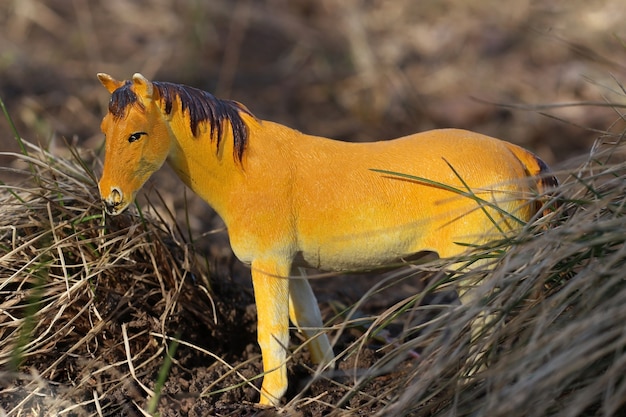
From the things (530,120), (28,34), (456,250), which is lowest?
(530,120)

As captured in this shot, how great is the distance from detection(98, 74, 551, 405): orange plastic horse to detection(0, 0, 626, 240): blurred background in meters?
2.20

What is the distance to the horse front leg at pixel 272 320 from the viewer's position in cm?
217

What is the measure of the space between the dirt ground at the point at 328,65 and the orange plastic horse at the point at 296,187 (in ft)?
4.10

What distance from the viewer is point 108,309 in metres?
2.46

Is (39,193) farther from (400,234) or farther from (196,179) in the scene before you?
(400,234)

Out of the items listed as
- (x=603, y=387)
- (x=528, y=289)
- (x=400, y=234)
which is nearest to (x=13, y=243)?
(x=400, y=234)

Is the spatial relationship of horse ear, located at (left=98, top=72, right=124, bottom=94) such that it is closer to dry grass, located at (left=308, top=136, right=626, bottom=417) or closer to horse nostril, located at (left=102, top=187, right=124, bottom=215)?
horse nostril, located at (left=102, top=187, right=124, bottom=215)

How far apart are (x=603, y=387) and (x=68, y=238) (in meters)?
1.59

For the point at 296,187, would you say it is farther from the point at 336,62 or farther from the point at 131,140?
the point at 336,62

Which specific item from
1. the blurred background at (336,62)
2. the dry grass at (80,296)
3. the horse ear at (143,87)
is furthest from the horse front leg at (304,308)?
the blurred background at (336,62)

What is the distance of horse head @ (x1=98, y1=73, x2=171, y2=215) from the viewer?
208 cm

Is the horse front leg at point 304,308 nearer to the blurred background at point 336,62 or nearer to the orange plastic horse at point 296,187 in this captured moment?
the orange plastic horse at point 296,187

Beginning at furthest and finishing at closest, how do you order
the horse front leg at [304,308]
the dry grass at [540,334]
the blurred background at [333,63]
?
the blurred background at [333,63] < the horse front leg at [304,308] < the dry grass at [540,334]

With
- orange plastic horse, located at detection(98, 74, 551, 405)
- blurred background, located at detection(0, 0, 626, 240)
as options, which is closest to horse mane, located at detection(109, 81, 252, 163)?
orange plastic horse, located at detection(98, 74, 551, 405)
